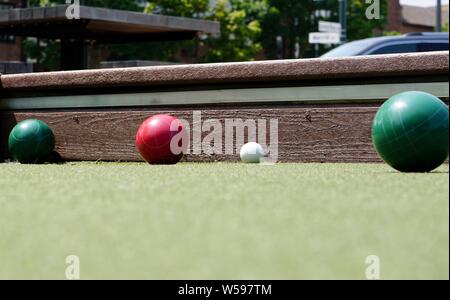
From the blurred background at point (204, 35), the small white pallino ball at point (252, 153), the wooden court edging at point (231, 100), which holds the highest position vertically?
the blurred background at point (204, 35)

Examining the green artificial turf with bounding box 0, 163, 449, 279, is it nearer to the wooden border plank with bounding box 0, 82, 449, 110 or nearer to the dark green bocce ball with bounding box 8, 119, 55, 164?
the wooden border plank with bounding box 0, 82, 449, 110

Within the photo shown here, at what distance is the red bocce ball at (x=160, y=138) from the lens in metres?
7.84

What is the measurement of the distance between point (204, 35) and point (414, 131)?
3718 cm

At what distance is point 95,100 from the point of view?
950 centimetres

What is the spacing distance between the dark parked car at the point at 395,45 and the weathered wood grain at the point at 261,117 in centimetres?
629

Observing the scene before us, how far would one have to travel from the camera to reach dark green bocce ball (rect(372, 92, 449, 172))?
227 inches

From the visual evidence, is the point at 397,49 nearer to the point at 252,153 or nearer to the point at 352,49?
the point at 352,49

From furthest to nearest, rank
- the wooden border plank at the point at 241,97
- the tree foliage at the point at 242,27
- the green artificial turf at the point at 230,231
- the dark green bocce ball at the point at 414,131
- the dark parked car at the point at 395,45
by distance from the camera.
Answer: the tree foliage at the point at 242,27
the dark parked car at the point at 395,45
the wooden border plank at the point at 241,97
the dark green bocce ball at the point at 414,131
the green artificial turf at the point at 230,231

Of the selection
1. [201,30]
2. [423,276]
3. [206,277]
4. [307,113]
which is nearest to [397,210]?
[423,276]

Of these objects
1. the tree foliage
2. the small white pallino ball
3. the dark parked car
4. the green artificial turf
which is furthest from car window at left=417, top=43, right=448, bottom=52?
the tree foliage

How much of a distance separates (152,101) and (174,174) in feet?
10.5

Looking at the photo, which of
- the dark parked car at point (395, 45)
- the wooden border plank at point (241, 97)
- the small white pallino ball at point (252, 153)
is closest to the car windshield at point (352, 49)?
the dark parked car at point (395, 45)

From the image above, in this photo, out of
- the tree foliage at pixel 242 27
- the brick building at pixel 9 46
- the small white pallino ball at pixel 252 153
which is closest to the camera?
the small white pallino ball at pixel 252 153

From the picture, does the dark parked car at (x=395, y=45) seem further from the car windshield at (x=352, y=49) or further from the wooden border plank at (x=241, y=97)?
the wooden border plank at (x=241, y=97)
